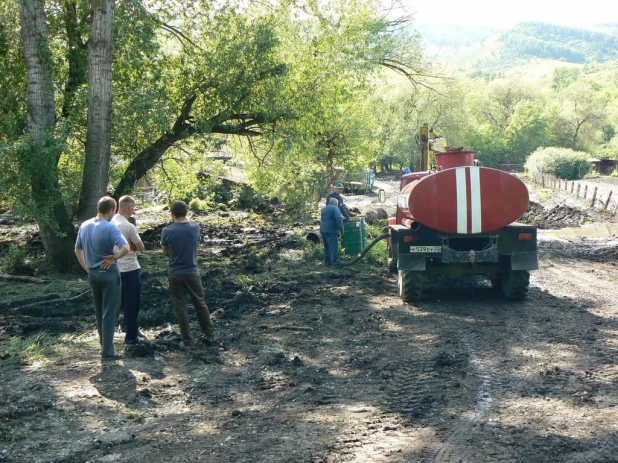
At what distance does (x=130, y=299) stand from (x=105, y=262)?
3.14 feet

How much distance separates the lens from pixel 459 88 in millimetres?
83375

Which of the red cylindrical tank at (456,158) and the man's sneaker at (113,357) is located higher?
the red cylindrical tank at (456,158)

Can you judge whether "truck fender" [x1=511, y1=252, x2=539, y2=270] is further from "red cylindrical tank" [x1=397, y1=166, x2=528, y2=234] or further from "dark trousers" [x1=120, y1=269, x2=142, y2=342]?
"dark trousers" [x1=120, y1=269, x2=142, y2=342]

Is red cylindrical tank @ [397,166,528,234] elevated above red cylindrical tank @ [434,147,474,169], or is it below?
below

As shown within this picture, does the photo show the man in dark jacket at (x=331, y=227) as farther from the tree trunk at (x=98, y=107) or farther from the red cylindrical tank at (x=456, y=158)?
the tree trunk at (x=98, y=107)

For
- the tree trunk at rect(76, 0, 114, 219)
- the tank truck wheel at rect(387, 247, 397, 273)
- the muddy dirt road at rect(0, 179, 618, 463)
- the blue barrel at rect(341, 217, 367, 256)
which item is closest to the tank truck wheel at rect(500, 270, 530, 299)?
the muddy dirt road at rect(0, 179, 618, 463)

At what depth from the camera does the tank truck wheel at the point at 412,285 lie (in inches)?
463

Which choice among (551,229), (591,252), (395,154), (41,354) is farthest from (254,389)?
(395,154)

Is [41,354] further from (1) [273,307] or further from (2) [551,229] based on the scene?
(2) [551,229]

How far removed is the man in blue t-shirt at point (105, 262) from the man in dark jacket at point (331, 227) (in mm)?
8185

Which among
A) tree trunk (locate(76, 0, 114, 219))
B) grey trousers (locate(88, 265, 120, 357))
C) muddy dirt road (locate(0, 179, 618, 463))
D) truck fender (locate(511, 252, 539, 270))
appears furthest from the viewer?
tree trunk (locate(76, 0, 114, 219))

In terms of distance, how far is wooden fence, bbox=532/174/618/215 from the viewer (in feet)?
107

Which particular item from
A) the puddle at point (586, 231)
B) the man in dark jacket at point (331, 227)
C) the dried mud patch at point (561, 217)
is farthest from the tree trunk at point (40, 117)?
the dried mud patch at point (561, 217)

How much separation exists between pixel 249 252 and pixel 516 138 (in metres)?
83.9
